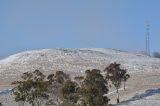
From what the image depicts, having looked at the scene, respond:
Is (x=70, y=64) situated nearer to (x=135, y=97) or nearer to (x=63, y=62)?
(x=63, y=62)

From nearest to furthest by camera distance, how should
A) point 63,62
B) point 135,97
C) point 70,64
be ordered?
1. point 135,97
2. point 70,64
3. point 63,62

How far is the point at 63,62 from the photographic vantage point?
145m

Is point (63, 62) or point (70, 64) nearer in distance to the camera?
point (70, 64)

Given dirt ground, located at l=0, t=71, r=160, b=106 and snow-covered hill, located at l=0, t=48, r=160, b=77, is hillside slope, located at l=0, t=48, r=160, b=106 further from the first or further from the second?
dirt ground, located at l=0, t=71, r=160, b=106

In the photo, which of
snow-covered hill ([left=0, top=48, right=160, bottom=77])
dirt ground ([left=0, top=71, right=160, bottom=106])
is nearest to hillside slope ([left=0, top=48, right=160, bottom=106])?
snow-covered hill ([left=0, top=48, right=160, bottom=77])

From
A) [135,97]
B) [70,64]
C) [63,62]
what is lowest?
[135,97]

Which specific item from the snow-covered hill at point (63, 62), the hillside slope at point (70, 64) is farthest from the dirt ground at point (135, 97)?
the snow-covered hill at point (63, 62)

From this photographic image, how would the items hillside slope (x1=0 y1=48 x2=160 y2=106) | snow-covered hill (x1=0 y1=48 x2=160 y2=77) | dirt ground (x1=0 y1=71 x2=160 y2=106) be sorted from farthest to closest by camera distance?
snow-covered hill (x1=0 y1=48 x2=160 y2=77), hillside slope (x1=0 y1=48 x2=160 y2=106), dirt ground (x1=0 y1=71 x2=160 y2=106)

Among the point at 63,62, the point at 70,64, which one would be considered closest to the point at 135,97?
the point at 70,64

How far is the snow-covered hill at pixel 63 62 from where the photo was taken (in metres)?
137

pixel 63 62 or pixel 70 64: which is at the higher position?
pixel 63 62

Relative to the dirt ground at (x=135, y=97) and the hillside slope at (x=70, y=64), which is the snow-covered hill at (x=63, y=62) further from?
the dirt ground at (x=135, y=97)

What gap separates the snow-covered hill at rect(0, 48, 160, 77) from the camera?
137 meters

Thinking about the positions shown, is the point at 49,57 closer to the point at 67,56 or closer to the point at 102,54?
the point at 67,56
